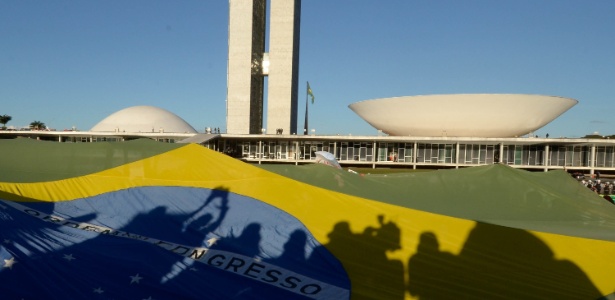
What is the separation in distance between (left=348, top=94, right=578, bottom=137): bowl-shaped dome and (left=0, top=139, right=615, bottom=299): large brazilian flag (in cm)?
3080

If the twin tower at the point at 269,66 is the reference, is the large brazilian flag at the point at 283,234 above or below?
below

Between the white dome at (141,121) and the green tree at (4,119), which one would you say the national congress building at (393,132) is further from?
the green tree at (4,119)

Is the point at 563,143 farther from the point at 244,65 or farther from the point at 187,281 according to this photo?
the point at 187,281

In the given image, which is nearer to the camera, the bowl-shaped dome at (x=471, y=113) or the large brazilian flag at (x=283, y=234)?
the large brazilian flag at (x=283, y=234)

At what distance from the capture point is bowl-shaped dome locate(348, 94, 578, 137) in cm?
3878

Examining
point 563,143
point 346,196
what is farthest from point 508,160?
point 346,196

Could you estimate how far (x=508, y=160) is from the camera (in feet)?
125

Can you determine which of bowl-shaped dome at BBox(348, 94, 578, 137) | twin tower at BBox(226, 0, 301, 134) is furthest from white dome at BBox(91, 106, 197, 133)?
bowl-shaped dome at BBox(348, 94, 578, 137)

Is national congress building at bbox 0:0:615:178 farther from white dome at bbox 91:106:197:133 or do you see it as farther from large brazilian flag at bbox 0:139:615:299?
large brazilian flag at bbox 0:139:615:299

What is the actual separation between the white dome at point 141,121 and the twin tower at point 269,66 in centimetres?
2152

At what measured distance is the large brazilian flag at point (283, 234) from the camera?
521cm

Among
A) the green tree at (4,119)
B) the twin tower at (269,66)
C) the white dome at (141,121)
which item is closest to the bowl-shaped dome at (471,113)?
the twin tower at (269,66)

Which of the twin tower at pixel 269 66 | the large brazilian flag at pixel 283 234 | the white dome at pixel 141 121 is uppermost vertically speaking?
the twin tower at pixel 269 66

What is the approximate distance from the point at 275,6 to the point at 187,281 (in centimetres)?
5082
